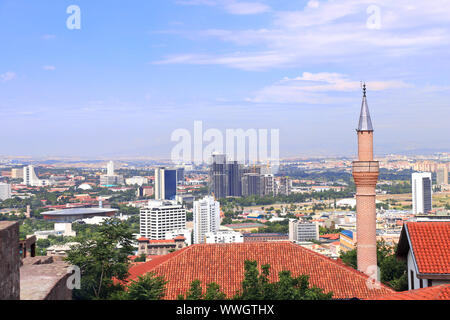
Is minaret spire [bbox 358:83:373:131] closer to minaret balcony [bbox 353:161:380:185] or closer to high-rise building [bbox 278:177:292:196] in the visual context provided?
minaret balcony [bbox 353:161:380:185]

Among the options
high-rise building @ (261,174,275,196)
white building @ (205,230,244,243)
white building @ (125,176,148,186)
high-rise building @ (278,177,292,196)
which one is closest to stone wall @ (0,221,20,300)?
white building @ (205,230,244,243)

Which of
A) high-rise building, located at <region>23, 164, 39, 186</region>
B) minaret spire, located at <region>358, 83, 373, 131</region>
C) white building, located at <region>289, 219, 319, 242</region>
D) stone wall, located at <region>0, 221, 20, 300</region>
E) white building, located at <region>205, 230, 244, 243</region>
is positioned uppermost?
A: minaret spire, located at <region>358, 83, 373, 131</region>

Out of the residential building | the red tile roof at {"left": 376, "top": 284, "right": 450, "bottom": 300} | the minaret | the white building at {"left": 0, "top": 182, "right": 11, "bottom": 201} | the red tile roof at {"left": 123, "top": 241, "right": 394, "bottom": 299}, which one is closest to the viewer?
the red tile roof at {"left": 376, "top": 284, "right": 450, "bottom": 300}

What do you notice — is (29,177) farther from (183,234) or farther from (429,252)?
(429,252)

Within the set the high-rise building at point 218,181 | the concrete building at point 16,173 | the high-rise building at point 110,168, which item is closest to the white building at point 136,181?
the high-rise building at point 110,168

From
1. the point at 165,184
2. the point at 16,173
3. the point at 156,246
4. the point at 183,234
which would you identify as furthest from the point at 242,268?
the point at 16,173

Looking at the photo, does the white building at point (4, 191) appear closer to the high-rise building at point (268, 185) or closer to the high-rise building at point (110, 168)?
Answer: the high-rise building at point (110, 168)
